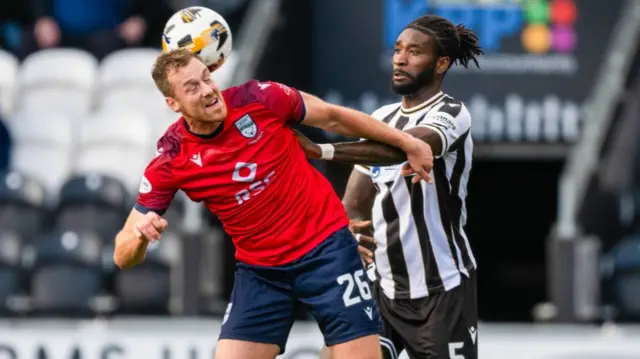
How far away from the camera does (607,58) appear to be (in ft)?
35.7

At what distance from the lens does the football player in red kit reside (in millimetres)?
5676

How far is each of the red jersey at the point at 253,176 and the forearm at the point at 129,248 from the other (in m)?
0.13

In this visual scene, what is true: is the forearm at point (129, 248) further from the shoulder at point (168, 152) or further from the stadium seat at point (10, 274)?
the stadium seat at point (10, 274)

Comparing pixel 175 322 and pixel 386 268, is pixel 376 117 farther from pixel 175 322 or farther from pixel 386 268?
pixel 175 322

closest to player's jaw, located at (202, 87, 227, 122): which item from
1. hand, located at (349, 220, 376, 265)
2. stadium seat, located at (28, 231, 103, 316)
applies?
hand, located at (349, 220, 376, 265)

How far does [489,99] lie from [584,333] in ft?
9.99

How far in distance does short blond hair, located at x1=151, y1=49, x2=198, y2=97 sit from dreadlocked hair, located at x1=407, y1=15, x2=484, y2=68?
101cm

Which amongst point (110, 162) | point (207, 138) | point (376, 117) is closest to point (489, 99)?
point (110, 162)

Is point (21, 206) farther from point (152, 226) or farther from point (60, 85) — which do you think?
point (152, 226)

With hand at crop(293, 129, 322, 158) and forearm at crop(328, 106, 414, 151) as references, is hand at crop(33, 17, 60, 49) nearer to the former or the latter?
hand at crop(293, 129, 322, 158)

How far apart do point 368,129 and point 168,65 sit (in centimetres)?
79

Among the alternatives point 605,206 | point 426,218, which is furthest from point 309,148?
point 605,206

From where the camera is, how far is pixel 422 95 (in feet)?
20.1

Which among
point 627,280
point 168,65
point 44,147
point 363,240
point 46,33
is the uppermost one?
point 168,65
